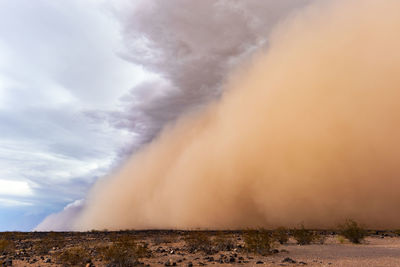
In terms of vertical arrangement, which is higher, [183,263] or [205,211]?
[205,211]

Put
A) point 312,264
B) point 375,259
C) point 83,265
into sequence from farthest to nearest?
point 83,265
point 375,259
point 312,264

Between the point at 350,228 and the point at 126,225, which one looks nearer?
the point at 350,228

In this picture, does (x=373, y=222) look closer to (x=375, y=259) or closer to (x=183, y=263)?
(x=375, y=259)

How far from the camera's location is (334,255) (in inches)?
449

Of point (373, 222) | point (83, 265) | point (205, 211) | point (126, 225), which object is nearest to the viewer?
point (83, 265)

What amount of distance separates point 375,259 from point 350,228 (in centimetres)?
730

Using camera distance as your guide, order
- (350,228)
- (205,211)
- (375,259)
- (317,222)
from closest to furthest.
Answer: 1. (375,259)
2. (350,228)
3. (317,222)
4. (205,211)

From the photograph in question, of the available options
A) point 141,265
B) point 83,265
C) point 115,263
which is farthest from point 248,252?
point 83,265

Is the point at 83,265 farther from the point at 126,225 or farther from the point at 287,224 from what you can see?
the point at 126,225

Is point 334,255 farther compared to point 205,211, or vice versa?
point 205,211

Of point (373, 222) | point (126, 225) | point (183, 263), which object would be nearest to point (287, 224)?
point (373, 222)

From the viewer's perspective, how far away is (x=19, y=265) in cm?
1238

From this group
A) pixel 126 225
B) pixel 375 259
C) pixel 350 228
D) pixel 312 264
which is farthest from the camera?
pixel 126 225

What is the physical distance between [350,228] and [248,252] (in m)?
8.69
